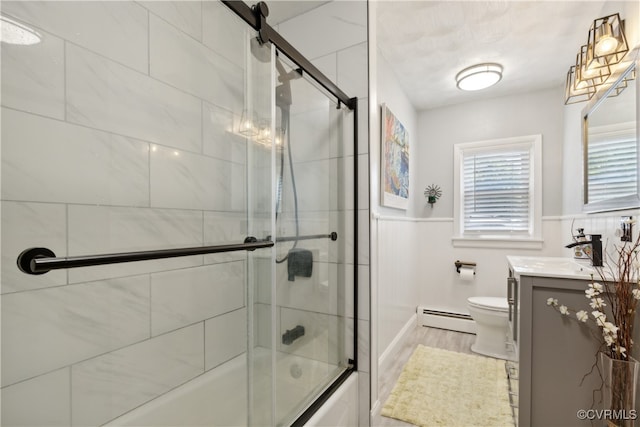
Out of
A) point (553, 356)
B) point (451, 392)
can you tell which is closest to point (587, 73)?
point (553, 356)

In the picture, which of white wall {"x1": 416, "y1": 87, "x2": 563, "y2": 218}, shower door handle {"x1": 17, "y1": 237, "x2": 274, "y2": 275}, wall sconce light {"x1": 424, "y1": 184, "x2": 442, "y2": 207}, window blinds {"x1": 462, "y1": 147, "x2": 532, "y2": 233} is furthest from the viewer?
wall sconce light {"x1": 424, "y1": 184, "x2": 442, "y2": 207}

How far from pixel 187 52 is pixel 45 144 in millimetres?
673

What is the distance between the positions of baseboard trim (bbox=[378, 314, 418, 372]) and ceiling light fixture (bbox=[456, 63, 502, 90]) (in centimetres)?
224

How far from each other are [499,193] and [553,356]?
6.49ft

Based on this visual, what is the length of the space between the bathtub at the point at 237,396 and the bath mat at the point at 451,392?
2.36 feet

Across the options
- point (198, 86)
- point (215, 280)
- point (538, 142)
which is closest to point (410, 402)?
point (215, 280)

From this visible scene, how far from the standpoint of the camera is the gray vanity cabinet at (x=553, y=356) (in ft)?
4.48

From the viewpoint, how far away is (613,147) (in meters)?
1.65

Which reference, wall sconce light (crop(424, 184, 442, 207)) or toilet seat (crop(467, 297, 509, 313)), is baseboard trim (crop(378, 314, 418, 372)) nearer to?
toilet seat (crop(467, 297, 509, 313))

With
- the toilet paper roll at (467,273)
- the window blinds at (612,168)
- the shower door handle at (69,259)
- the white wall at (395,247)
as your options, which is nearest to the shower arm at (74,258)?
the shower door handle at (69,259)

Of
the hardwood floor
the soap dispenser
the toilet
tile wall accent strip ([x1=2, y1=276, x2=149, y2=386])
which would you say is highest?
the soap dispenser

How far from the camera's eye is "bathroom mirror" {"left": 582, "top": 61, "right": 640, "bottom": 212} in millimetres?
1411

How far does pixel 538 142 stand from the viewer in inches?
113
